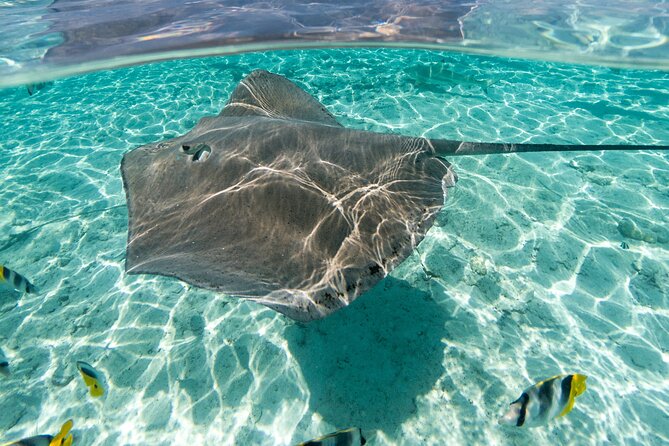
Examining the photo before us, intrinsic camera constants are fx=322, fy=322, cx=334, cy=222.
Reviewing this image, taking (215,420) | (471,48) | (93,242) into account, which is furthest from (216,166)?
(471,48)

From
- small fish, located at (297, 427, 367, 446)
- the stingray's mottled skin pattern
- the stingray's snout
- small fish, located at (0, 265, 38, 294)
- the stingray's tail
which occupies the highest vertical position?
the stingray's tail

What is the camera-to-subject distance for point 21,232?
699 cm

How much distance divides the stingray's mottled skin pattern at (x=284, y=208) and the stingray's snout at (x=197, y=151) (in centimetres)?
1

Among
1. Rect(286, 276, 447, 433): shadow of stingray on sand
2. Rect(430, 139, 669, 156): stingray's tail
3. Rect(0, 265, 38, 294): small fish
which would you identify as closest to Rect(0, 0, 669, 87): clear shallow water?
Result: Rect(0, 265, 38, 294): small fish

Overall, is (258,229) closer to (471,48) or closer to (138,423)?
(138,423)

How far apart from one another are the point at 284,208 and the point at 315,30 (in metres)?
13.4

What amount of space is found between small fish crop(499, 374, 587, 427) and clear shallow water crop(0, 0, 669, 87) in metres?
14.3

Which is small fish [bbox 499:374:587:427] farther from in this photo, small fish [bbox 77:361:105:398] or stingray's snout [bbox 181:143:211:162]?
small fish [bbox 77:361:105:398]

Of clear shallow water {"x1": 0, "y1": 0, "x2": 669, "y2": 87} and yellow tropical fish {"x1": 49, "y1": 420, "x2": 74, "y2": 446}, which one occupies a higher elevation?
clear shallow water {"x1": 0, "y1": 0, "x2": 669, "y2": 87}

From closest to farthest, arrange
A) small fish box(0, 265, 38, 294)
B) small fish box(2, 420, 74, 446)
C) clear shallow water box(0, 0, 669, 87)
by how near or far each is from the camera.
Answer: small fish box(2, 420, 74, 446)
small fish box(0, 265, 38, 294)
clear shallow water box(0, 0, 669, 87)

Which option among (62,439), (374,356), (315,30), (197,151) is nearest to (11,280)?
(62,439)

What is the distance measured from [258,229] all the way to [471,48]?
15018 millimetres

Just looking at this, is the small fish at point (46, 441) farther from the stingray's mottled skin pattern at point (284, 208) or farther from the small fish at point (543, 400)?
the small fish at point (543, 400)

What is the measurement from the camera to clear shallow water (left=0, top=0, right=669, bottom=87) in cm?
1238
